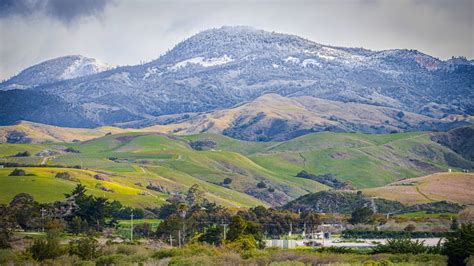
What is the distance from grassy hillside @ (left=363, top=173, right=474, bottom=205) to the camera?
162m

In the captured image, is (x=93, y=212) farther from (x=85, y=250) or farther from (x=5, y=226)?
(x=85, y=250)

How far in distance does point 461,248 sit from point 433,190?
107 metres

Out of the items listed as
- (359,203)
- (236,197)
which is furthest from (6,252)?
(236,197)

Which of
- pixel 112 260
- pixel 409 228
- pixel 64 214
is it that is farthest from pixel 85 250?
pixel 409 228

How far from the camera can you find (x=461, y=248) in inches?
2633

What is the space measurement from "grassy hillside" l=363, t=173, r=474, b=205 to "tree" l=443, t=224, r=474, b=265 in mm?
90348

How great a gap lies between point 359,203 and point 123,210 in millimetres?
57182

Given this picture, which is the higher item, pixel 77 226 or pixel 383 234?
pixel 77 226

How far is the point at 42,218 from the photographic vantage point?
10325 centimetres

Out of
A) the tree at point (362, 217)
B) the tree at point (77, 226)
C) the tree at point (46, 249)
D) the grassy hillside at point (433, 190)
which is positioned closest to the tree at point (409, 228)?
the tree at point (362, 217)

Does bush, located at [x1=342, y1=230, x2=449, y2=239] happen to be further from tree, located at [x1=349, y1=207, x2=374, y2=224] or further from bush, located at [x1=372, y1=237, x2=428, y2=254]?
bush, located at [x1=372, y1=237, x2=428, y2=254]

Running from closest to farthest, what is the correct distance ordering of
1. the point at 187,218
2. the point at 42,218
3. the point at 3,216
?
1. the point at 3,216
2. the point at 42,218
3. the point at 187,218

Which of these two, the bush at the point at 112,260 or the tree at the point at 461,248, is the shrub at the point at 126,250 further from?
the tree at the point at 461,248

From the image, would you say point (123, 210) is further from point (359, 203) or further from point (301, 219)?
point (359, 203)
